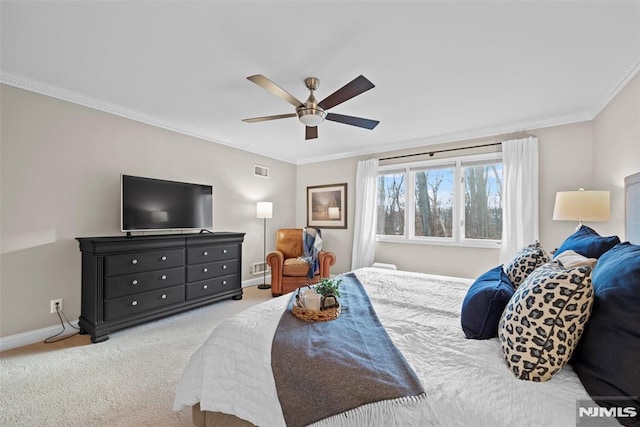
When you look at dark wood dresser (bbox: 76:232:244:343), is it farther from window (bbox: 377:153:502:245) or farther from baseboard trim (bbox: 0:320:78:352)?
window (bbox: 377:153:502:245)

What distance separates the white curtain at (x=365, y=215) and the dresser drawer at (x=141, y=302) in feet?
9.39

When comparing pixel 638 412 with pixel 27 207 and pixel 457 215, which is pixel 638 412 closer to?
pixel 457 215

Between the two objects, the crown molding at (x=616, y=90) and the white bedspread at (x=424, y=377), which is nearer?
the white bedspread at (x=424, y=377)

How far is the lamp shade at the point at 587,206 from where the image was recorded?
8.38 ft

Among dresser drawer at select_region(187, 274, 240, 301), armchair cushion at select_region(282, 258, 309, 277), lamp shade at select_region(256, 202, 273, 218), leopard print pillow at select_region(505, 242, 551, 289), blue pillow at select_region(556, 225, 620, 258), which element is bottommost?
dresser drawer at select_region(187, 274, 240, 301)

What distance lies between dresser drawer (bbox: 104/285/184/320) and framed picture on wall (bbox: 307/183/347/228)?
2.89 m

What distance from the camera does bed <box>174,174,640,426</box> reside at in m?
0.88

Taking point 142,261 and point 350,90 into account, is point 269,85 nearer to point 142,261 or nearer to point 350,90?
point 350,90

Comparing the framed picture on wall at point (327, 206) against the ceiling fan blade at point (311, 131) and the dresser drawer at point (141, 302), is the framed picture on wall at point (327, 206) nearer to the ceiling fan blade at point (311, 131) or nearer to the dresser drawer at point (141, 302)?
the ceiling fan blade at point (311, 131)

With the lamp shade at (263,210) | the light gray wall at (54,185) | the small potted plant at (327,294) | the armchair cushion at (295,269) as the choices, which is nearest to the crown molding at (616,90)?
the small potted plant at (327,294)

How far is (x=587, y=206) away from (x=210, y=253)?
425cm

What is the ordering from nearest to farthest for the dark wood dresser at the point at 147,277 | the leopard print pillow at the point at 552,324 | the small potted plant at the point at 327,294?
the leopard print pillow at the point at 552,324 < the small potted plant at the point at 327,294 < the dark wood dresser at the point at 147,277

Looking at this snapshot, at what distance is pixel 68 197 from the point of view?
2910 mm

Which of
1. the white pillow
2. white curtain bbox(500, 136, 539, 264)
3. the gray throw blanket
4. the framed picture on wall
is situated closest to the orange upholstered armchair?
the framed picture on wall
